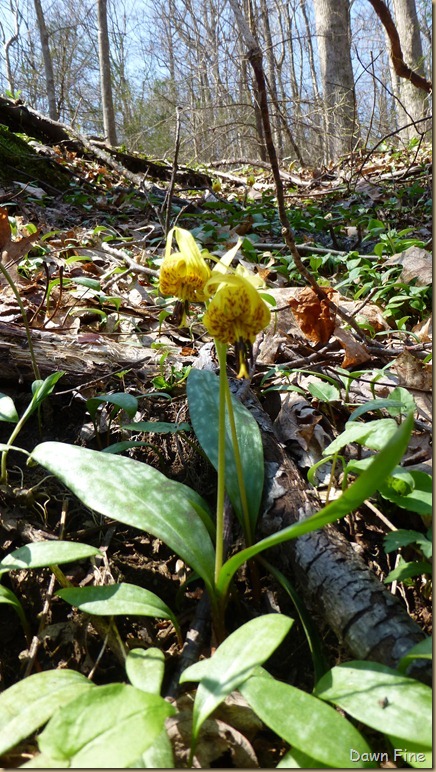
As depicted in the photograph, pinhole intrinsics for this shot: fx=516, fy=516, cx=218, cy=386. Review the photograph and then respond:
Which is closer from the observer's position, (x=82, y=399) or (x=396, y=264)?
(x=82, y=399)

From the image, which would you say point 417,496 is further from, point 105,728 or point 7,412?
point 7,412

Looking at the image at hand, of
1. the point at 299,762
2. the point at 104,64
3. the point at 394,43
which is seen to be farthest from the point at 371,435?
the point at 104,64

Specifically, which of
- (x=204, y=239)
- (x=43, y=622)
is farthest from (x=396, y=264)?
(x=43, y=622)

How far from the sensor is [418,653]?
848 mm

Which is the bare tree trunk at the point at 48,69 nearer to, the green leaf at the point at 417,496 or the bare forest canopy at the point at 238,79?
the bare forest canopy at the point at 238,79

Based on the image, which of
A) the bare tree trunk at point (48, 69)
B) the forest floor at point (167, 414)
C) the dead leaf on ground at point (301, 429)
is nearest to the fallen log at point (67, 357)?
the forest floor at point (167, 414)

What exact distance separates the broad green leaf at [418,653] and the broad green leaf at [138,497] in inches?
16.6

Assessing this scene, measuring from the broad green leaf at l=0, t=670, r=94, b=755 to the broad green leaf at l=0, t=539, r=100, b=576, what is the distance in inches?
8.4

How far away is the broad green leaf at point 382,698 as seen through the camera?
0.77 metres

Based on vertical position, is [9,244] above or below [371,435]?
above

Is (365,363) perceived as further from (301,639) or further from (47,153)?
(47,153)

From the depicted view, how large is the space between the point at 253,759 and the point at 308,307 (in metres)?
1.74

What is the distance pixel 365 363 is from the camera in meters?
2.21

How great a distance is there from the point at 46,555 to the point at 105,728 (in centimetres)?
43
